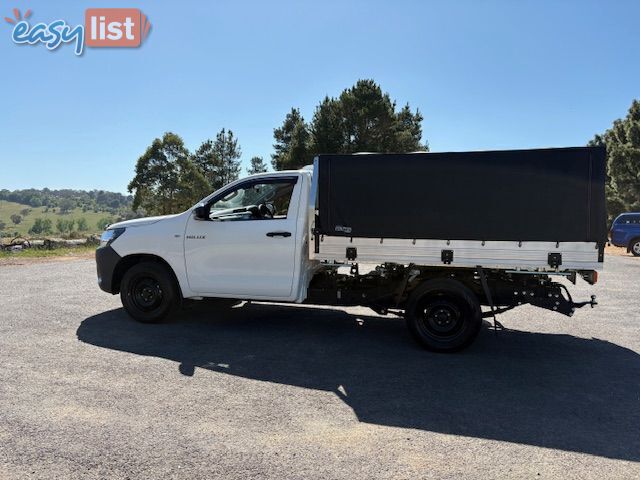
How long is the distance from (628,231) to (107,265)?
23183mm

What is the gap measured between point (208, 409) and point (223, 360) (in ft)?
4.41

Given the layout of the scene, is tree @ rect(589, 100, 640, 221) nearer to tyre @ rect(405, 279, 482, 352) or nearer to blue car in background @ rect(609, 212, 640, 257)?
blue car in background @ rect(609, 212, 640, 257)

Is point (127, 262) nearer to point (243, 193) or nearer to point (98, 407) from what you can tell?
point (243, 193)

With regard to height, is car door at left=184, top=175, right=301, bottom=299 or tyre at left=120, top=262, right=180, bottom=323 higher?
car door at left=184, top=175, right=301, bottom=299

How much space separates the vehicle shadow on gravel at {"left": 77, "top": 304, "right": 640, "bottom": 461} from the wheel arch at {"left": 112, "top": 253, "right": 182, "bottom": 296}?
1.99 ft

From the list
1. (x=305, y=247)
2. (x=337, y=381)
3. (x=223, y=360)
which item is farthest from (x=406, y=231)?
(x=223, y=360)

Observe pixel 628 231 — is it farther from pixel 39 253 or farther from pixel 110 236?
pixel 39 253

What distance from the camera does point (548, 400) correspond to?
4520mm

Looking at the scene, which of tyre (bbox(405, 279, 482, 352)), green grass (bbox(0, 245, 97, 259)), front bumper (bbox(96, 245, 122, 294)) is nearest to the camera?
tyre (bbox(405, 279, 482, 352))

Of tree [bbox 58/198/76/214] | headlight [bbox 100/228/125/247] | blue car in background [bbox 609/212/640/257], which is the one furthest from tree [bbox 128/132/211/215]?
tree [bbox 58/198/76/214]

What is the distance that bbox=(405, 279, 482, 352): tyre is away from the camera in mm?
5781

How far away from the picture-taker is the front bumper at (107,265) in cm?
708

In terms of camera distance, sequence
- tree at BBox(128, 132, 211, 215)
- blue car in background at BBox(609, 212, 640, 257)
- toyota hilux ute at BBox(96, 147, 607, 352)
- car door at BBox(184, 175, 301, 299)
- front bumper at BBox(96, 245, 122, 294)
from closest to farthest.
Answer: toyota hilux ute at BBox(96, 147, 607, 352), car door at BBox(184, 175, 301, 299), front bumper at BBox(96, 245, 122, 294), blue car in background at BBox(609, 212, 640, 257), tree at BBox(128, 132, 211, 215)

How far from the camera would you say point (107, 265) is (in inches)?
280
